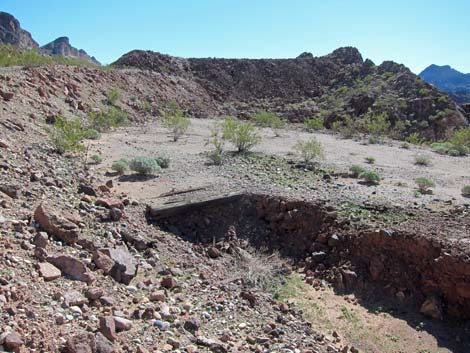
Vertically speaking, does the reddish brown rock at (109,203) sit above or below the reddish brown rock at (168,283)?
above

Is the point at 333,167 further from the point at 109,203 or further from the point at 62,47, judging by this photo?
the point at 62,47

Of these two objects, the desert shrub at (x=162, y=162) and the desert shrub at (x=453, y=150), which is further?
the desert shrub at (x=453, y=150)

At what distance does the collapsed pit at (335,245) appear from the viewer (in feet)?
19.6

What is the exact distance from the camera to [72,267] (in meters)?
4.61

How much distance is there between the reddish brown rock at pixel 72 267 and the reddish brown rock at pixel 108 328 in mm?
814

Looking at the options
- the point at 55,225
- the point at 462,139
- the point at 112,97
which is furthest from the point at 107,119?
the point at 462,139

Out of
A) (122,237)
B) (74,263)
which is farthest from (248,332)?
(122,237)

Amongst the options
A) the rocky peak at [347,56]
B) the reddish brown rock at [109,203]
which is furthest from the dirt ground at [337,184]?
the rocky peak at [347,56]

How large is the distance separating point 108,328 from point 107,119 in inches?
594

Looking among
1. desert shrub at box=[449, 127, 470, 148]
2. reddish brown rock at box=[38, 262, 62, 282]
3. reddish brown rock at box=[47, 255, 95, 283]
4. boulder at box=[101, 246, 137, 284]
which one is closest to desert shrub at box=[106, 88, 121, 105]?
desert shrub at box=[449, 127, 470, 148]

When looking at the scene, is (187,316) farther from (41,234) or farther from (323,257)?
(323,257)

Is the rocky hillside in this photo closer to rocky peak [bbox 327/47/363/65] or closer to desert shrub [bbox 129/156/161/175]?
rocky peak [bbox 327/47/363/65]

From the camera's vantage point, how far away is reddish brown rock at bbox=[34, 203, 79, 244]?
17.0 ft

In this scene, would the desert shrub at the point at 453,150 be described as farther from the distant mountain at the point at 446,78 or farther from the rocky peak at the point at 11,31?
the distant mountain at the point at 446,78
